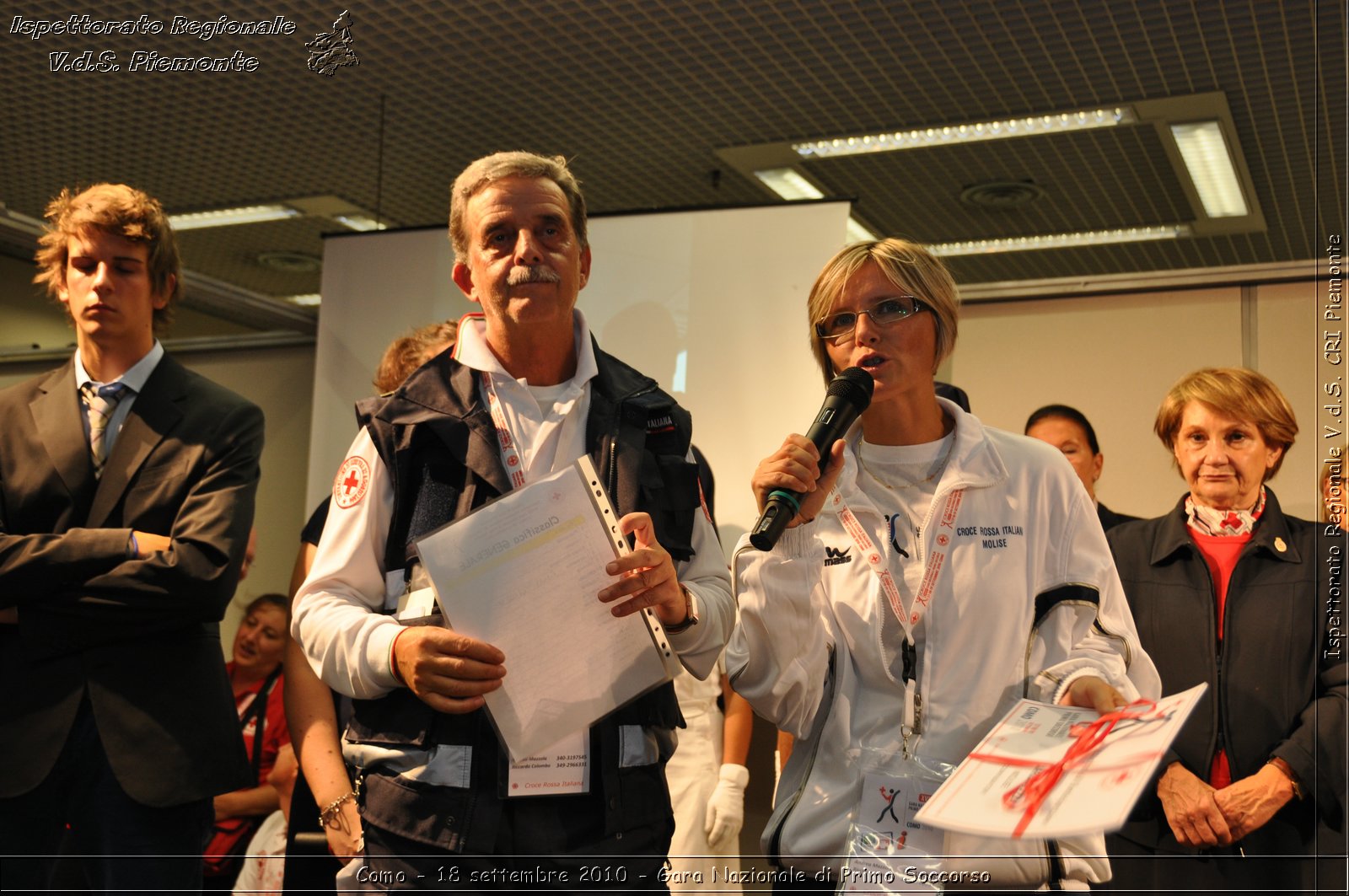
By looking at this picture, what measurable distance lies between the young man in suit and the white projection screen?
2.02 metres

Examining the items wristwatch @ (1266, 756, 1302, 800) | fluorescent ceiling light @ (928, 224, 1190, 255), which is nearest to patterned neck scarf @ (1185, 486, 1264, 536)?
wristwatch @ (1266, 756, 1302, 800)

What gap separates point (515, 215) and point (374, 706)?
0.90 m

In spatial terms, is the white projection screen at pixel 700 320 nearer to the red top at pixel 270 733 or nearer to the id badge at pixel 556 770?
the red top at pixel 270 733

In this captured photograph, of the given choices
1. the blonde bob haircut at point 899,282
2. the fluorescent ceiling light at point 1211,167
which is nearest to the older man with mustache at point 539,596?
the blonde bob haircut at point 899,282

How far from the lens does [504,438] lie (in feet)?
6.76

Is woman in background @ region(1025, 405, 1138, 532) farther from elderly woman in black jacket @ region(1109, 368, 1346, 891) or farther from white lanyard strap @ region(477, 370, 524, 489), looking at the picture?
white lanyard strap @ region(477, 370, 524, 489)

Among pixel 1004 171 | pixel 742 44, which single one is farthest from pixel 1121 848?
pixel 1004 171

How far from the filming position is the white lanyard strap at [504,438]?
79.3 inches

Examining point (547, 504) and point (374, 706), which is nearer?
point (547, 504)

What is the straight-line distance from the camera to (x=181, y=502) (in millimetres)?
2781

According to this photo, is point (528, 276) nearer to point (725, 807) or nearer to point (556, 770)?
point (556, 770)

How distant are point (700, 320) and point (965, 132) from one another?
258 cm

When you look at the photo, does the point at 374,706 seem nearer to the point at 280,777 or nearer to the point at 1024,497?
the point at 1024,497

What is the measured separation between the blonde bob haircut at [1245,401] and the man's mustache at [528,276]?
215 centimetres
